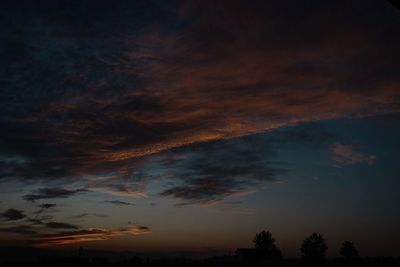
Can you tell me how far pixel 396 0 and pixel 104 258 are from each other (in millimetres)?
128319

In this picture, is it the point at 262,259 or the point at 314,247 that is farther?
the point at 314,247

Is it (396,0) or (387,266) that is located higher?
(396,0)

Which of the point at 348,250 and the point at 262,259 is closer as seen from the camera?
the point at 262,259

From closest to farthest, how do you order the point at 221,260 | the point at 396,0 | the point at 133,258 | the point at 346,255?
the point at 396,0 → the point at 221,260 → the point at 133,258 → the point at 346,255

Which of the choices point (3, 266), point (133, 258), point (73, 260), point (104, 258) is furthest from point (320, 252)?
point (3, 266)

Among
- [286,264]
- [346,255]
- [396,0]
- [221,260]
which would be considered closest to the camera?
[396,0]

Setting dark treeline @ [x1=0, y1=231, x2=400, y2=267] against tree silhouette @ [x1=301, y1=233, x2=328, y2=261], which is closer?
dark treeline @ [x1=0, y1=231, x2=400, y2=267]

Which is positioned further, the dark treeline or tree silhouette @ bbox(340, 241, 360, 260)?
tree silhouette @ bbox(340, 241, 360, 260)

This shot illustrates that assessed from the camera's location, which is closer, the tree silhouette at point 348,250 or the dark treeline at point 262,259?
the dark treeline at point 262,259

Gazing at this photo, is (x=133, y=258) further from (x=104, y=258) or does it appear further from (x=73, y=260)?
(x=73, y=260)

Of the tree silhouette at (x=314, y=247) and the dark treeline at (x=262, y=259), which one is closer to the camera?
the dark treeline at (x=262, y=259)

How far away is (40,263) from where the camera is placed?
2968 inches

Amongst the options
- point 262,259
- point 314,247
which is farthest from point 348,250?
point 262,259

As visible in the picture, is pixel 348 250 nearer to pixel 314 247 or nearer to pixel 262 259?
pixel 314 247
